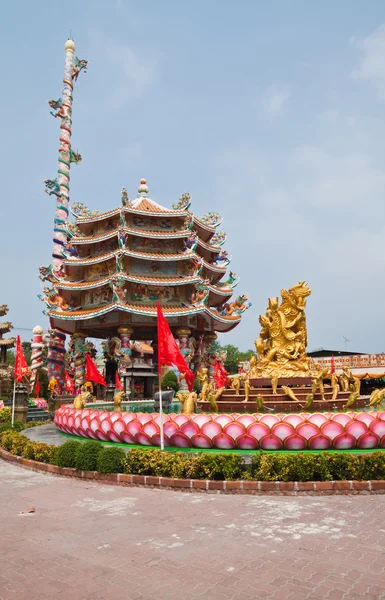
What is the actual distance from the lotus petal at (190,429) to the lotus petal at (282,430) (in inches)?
74.5

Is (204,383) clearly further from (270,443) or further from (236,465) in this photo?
(236,465)

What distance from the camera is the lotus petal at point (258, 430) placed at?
405 inches

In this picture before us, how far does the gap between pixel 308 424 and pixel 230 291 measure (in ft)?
80.5

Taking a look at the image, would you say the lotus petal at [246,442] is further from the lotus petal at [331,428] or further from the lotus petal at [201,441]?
the lotus petal at [331,428]

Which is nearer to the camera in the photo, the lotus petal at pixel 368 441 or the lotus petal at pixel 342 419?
the lotus petal at pixel 342 419

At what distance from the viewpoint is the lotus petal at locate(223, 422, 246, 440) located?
10367mm

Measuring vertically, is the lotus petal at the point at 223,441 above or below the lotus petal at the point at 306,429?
below

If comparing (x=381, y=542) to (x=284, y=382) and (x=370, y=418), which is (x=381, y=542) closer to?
(x=370, y=418)

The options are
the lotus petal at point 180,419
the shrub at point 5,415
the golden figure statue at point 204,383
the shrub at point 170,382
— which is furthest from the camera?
the shrub at point 170,382

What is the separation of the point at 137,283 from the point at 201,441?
782 inches

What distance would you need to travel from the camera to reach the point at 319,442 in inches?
408

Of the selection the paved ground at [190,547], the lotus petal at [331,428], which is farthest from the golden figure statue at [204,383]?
the paved ground at [190,547]

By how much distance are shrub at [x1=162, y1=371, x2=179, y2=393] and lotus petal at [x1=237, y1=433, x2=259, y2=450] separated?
20972 mm

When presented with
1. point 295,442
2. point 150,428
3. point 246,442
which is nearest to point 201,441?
point 246,442
